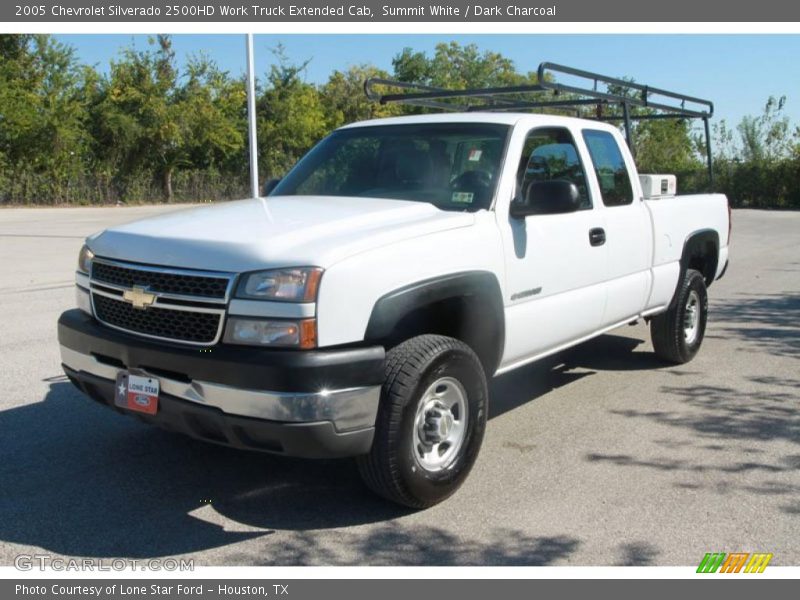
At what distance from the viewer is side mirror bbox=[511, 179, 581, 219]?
15.6ft

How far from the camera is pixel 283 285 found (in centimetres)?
362

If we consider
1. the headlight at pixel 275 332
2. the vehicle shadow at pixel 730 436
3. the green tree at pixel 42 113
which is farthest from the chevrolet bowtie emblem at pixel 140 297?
the green tree at pixel 42 113

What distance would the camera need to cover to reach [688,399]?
6230mm

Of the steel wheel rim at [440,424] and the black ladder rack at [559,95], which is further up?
the black ladder rack at [559,95]

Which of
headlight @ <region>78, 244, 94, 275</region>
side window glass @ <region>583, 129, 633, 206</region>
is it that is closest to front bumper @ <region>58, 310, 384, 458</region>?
headlight @ <region>78, 244, 94, 275</region>

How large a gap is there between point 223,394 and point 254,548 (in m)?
0.74

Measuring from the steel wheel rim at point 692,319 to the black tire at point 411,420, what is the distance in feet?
11.8

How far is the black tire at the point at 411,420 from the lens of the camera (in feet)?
12.7

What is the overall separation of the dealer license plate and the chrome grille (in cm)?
21

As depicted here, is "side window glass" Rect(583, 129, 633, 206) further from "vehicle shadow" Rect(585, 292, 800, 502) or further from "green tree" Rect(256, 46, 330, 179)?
"green tree" Rect(256, 46, 330, 179)

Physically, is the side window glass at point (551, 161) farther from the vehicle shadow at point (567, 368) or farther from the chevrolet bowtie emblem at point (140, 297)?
the chevrolet bowtie emblem at point (140, 297)

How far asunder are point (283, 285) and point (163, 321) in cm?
68

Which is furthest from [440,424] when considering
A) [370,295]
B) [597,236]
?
[597,236]

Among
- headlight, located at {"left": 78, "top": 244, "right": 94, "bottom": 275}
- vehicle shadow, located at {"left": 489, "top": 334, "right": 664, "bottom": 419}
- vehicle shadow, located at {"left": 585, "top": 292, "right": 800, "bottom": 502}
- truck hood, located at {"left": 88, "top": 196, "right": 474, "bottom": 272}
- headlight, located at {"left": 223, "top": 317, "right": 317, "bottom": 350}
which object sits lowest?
vehicle shadow, located at {"left": 585, "top": 292, "right": 800, "bottom": 502}
